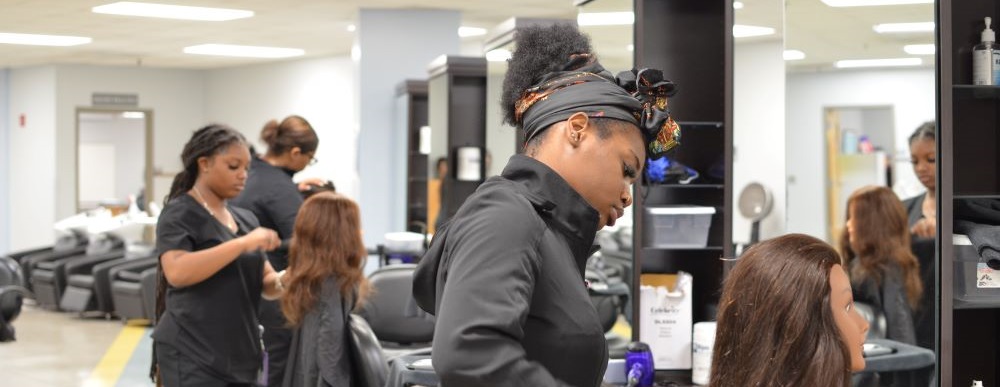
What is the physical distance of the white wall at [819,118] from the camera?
13.6 ft

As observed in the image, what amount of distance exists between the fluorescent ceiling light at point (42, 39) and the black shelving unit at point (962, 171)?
9.78 meters

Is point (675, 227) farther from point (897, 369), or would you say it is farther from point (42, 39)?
point (42, 39)

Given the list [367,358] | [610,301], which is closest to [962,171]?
[610,301]

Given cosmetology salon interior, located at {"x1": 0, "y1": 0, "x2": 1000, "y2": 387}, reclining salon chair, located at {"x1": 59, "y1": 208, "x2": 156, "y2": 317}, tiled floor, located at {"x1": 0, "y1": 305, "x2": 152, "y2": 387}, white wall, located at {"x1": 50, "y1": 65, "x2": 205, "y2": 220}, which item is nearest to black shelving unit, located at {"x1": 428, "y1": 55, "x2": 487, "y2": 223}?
cosmetology salon interior, located at {"x1": 0, "y1": 0, "x2": 1000, "y2": 387}

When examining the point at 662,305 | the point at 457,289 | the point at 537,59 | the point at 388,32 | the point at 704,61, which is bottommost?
the point at 662,305

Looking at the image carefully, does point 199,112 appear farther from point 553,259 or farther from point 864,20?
point 553,259

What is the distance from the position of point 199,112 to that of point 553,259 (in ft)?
49.3

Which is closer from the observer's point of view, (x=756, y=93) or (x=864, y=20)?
(x=864, y=20)

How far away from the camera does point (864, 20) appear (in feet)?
13.1

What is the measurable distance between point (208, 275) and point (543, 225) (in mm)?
2269

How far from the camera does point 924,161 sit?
4.24 m

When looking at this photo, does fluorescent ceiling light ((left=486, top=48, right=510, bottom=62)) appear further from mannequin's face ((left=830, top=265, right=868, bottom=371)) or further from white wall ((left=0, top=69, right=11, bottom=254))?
white wall ((left=0, top=69, right=11, bottom=254))

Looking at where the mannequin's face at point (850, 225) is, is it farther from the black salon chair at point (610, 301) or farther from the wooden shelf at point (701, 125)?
the black salon chair at point (610, 301)

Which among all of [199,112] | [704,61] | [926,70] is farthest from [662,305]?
[199,112]
